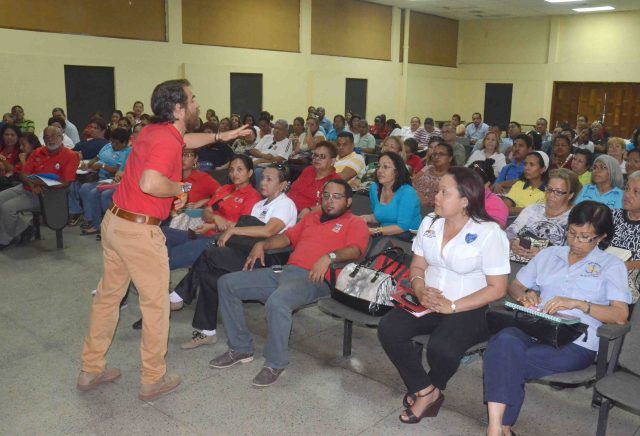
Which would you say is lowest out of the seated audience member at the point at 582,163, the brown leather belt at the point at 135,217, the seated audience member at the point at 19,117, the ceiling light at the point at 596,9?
the brown leather belt at the point at 135,217

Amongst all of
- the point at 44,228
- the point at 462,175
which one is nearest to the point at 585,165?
the point at 462,175

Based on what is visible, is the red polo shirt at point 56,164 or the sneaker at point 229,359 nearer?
the sneaker at point 229,359

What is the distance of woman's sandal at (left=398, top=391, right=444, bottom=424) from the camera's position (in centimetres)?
284

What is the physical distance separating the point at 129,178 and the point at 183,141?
315 mm

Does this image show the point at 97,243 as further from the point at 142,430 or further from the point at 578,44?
the point at 578,44

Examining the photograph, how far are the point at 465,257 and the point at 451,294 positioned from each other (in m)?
0.21

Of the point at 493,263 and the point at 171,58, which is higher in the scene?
the point at 171,58

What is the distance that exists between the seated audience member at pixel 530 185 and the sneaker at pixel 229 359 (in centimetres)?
243

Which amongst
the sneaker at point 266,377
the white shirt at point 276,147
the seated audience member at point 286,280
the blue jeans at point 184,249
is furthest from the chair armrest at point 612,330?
the white shirt at point 276,147

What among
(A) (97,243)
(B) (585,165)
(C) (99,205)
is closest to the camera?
(B) (585,165)

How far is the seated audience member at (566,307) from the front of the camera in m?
2.55

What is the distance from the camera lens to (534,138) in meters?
Result: 7.20

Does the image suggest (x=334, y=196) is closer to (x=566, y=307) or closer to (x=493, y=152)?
(x=566, y=307)

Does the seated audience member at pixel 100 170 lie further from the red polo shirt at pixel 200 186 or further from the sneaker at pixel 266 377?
the sneaker at pixel 266 377
